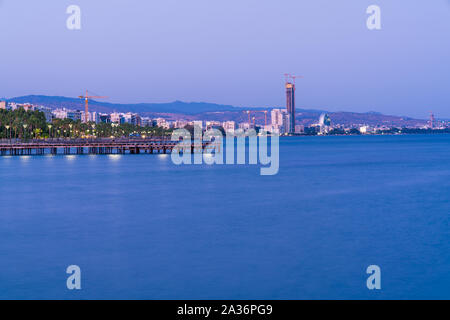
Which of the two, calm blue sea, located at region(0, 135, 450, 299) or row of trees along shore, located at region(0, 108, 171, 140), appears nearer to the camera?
calm blue sea, located at region(0, 135, 450, 299)

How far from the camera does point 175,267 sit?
20031mm

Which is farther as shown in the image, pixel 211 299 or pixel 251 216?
pixel 251 216

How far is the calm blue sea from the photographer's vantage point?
17.8m

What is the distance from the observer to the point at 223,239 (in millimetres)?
24891

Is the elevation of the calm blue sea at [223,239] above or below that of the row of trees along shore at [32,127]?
below

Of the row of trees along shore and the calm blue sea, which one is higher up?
the row of trees along shore

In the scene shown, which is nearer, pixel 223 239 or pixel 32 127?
pixel 223 239

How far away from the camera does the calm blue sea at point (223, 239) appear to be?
58.4 feet

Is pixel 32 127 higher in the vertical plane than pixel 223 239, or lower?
higher

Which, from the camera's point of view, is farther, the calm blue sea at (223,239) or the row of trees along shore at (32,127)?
the row of trees along shore at (32,127)

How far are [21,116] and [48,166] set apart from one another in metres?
66.0

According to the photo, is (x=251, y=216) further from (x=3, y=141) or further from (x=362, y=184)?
(x=3, y=141)
